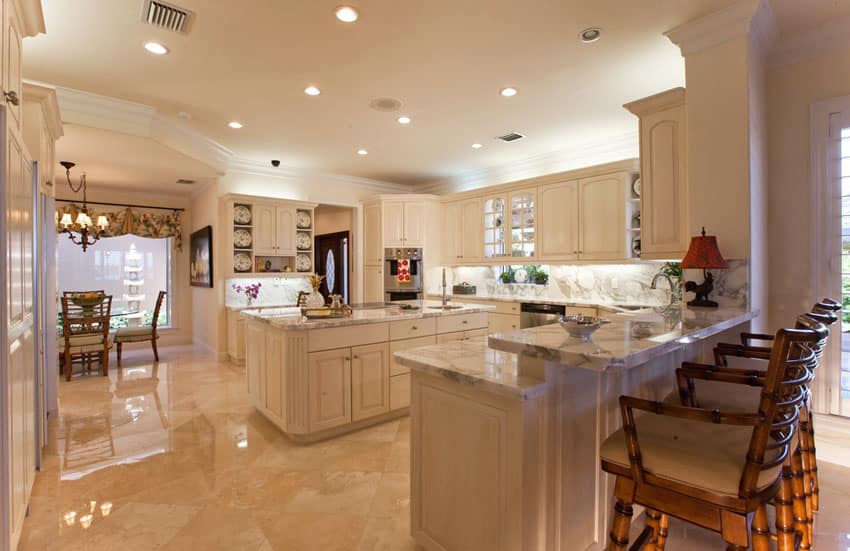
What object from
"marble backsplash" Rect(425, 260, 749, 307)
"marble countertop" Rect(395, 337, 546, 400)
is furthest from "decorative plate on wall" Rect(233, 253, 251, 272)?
"marble countertop" Rect(395, 337, 546, 400)

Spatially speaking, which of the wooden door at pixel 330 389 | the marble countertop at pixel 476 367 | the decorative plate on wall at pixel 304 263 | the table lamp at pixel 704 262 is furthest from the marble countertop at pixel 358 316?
the decorative plate on wall at pixel 304 263

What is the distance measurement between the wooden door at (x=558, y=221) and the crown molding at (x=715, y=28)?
2.41 m

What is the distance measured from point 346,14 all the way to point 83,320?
15.8 ft

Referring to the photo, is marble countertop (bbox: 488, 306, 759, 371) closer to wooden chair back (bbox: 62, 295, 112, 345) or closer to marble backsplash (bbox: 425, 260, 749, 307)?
marble backsplash (bbox: 425, 260, 749, 307)

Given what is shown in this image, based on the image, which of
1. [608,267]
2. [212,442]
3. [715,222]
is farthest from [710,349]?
[212,442]

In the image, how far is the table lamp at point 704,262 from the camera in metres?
2.52

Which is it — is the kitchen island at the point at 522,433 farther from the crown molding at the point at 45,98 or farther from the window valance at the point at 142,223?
the window valance at the point at 142,223

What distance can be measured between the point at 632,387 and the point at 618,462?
0.67 metres

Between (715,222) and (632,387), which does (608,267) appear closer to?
(715,222)

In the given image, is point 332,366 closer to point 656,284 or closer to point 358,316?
point 358,316

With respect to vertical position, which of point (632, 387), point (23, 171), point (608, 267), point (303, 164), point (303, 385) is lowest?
point (303, 385)

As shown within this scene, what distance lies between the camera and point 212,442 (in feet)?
10.2

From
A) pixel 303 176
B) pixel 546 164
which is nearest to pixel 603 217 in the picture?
pixel 546 164

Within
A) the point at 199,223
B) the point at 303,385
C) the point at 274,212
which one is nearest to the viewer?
the point at 303,385
